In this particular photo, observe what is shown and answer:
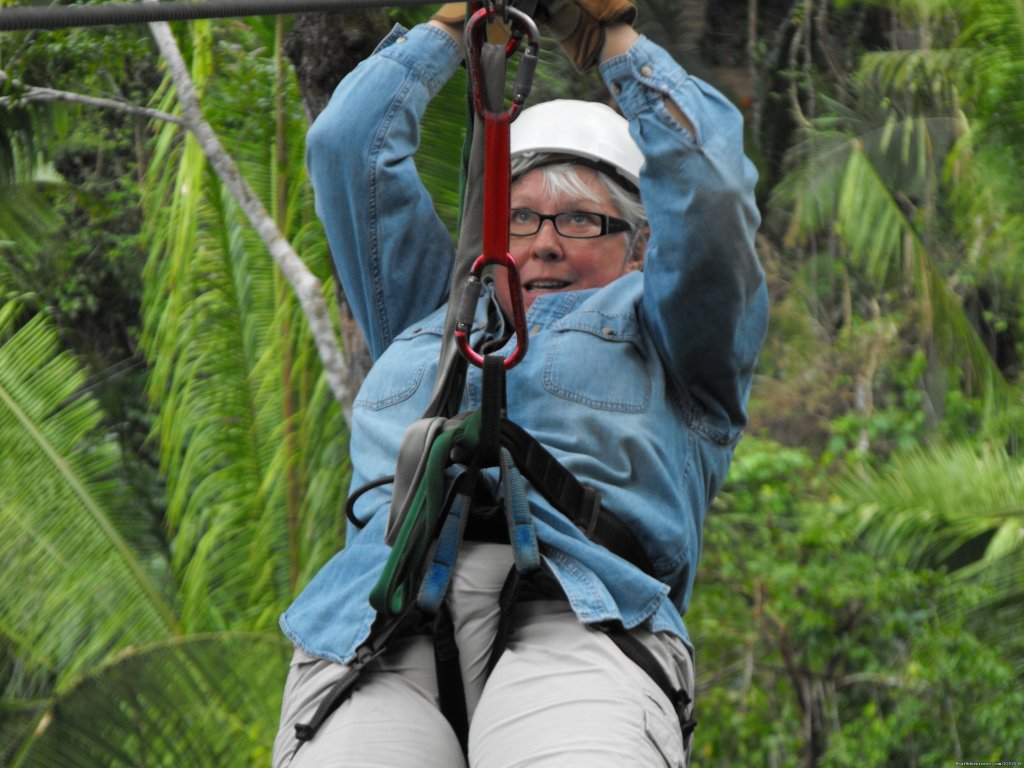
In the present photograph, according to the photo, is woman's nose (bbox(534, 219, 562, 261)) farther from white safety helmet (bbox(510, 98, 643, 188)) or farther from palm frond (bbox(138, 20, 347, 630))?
palm frond (bbox(138, 20, 347, 630))

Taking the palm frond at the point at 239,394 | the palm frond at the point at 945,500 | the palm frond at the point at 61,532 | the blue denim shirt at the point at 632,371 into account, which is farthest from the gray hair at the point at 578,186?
the palm frond at the point at 945,500

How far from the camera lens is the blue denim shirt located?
72.1 inches

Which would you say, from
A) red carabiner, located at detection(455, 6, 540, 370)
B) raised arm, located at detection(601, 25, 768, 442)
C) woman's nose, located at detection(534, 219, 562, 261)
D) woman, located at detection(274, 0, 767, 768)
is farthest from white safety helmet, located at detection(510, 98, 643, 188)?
red carabiner, located at detection(455, 6, 540, 370)

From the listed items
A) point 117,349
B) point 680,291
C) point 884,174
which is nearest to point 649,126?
point 680,291

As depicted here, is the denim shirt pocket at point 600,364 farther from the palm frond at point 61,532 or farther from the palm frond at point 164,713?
the palm frond at point 61,532

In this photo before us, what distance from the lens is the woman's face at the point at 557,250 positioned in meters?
2.15

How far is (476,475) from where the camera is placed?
5.84ft

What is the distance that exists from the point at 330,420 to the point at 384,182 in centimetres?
240

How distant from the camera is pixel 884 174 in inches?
289

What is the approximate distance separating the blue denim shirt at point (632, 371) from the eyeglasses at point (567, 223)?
0.32 ft

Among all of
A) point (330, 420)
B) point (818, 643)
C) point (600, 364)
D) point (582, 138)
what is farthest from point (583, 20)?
point (818, 643)

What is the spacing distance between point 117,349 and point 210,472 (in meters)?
3.38

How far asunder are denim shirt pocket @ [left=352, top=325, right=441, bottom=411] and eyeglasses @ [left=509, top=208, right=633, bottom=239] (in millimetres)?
208

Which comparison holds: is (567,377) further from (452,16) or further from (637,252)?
(452,16)
